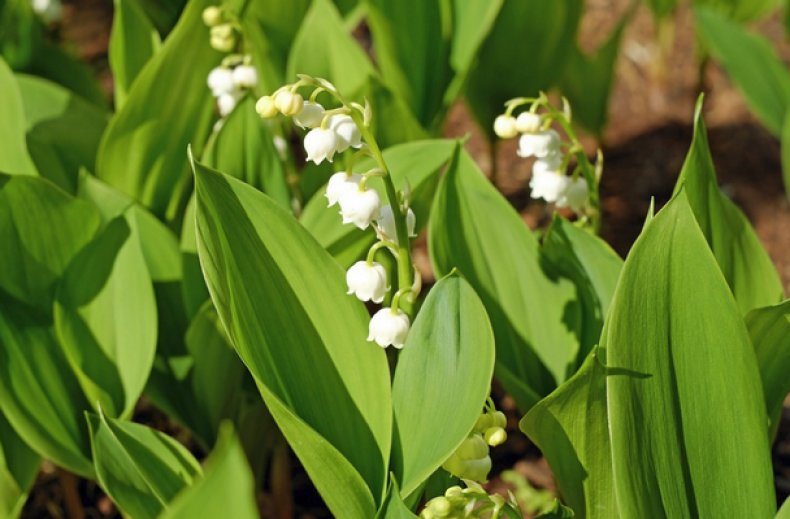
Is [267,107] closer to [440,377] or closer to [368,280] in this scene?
[368,280]

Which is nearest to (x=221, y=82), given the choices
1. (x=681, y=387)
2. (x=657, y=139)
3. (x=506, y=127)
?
(x=506, y=127)

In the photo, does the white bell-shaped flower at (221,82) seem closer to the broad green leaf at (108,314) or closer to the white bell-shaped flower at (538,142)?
the broad green leaf at (108,314)

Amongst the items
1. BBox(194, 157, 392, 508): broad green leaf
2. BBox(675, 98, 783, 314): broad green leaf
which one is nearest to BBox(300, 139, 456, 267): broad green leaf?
BBox(194, 157, 392, 508): broad green leaf

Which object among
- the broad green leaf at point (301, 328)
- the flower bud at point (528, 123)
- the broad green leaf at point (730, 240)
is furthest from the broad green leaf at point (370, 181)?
the broad green leaf at point (730, 240)

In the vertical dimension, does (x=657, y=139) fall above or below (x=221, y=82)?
below

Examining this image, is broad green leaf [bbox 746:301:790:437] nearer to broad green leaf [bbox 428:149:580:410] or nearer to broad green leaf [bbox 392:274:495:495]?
broad green leaf [bbox 428:149:580:410]
